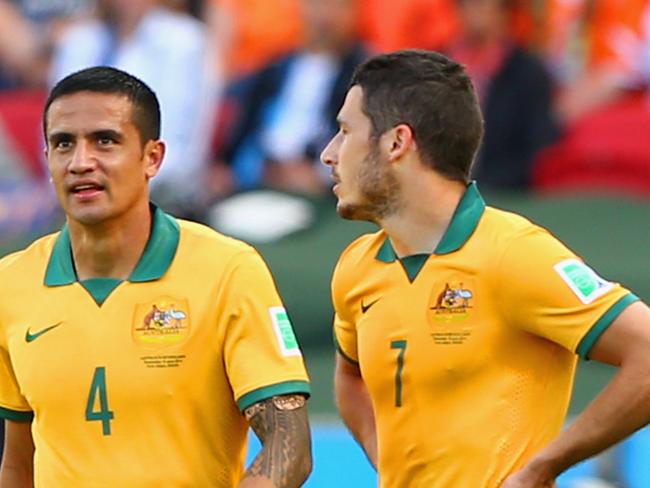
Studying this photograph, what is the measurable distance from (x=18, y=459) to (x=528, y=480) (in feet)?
4.54

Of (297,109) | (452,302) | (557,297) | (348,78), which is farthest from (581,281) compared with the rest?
(297,109)

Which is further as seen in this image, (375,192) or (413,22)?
(413,22)

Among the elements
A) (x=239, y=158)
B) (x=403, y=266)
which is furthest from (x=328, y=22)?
(x=403, y=266)

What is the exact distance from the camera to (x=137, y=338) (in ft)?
15.4

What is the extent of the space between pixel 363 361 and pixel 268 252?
4820 mm

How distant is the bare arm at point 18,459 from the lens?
16.3 ft

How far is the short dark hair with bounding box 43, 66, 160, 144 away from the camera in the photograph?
15.6 feet

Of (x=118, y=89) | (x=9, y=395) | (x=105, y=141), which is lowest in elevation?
(x=9, y=395)

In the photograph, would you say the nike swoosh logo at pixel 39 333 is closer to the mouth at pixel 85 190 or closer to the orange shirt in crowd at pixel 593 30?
the mouth at pixel 85 190

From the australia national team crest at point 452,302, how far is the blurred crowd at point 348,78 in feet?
17.3

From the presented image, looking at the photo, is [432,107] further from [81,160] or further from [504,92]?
[504,92]

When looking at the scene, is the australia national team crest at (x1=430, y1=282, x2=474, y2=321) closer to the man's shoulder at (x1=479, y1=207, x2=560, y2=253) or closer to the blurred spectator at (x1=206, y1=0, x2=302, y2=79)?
the man's shoulder at (x1=479, y1=207, x2=560, y2=253)

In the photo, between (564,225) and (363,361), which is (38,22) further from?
(363,361)

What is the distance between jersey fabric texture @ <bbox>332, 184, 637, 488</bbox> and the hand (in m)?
0.08
